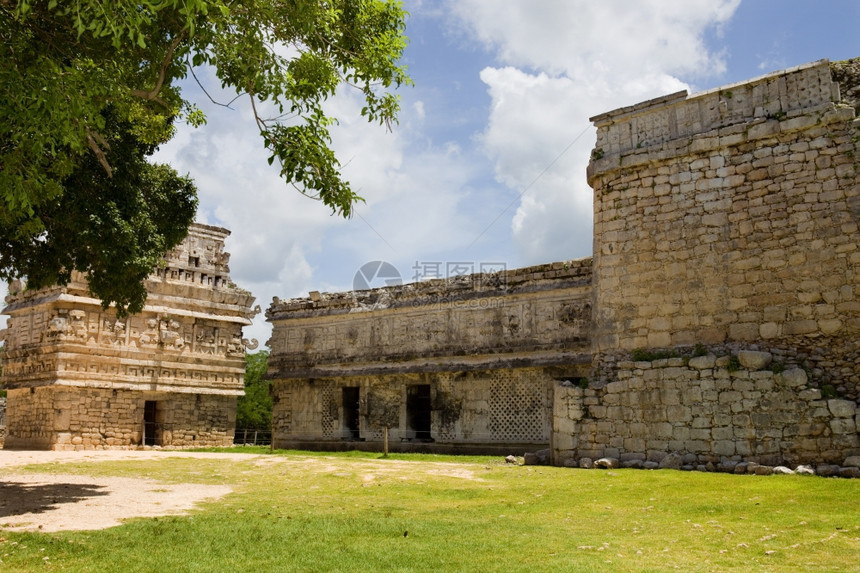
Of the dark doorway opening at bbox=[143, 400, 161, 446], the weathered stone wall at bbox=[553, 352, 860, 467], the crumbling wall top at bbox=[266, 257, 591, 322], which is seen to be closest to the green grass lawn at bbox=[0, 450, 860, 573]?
the weathered stone wall at bbox=[553, 352, 860, 467]

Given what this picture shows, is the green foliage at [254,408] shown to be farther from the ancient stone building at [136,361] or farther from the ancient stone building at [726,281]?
the ancient stone building at [726,281]

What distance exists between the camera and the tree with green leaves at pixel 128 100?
19.7ft

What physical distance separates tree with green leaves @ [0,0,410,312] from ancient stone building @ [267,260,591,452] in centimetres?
853

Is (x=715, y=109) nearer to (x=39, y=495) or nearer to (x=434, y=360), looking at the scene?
(x=434, y=360)

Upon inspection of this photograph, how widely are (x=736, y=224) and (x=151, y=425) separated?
58.8 feet

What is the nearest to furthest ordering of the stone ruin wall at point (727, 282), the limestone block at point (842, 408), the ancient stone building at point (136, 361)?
the limestone block at point (842, 408), the stone ruin wall at point (727, 282), the ancient stone building at point (136, 361)

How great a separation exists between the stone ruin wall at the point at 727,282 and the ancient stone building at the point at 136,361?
13409 mm

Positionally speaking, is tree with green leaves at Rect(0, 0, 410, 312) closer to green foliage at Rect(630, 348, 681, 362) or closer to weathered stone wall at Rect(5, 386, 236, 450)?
green foliage at Rect(630, 348, 681, 362)

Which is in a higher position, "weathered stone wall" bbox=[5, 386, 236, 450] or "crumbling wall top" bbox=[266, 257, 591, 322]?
"crumbling wall top" bbox=[266, 257, 591, 322]

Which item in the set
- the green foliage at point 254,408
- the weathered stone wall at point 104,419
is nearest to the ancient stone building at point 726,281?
the weathered stone wall at point 104,419

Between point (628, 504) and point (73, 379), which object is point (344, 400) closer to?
point (73, 379)

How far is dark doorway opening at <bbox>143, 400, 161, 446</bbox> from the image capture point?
21281 mm

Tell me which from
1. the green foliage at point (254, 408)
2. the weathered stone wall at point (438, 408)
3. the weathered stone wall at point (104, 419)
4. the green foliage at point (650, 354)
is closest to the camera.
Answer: the green foliage at point (650, 354)

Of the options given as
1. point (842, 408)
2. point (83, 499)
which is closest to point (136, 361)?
point (83, 499)
